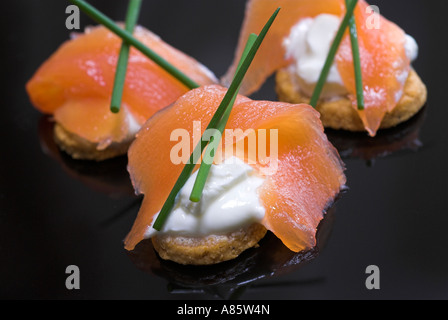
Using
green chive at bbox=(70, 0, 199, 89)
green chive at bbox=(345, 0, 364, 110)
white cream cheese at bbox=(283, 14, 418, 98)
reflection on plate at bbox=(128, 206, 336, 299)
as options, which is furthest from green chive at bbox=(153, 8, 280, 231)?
white cream cheese at bbox=(283, 14, 418, 98)

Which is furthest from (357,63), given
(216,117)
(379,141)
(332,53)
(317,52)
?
(216,117)

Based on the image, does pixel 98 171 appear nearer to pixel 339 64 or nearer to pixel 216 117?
pixel 216 117

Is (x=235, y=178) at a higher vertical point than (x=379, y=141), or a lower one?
higher

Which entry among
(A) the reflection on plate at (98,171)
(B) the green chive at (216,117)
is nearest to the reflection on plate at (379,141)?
(B) the green chive at (216,117)

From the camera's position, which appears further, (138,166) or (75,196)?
(75,196)

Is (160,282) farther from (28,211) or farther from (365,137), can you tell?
(365,137)


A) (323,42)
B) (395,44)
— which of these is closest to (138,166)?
(323,42)

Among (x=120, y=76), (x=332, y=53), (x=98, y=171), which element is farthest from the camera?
(x=98, y=171)
